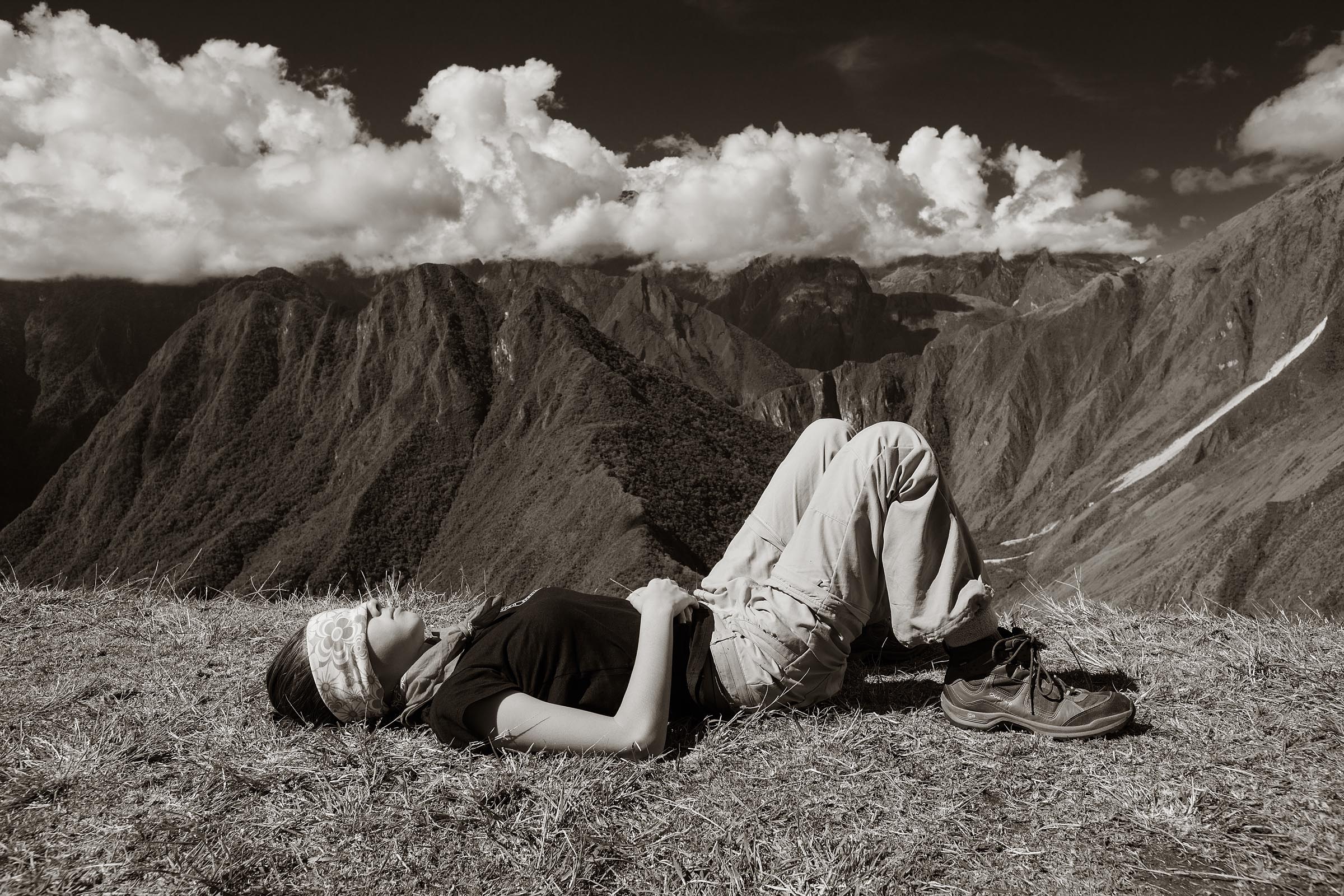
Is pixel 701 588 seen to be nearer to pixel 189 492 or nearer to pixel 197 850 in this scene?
pixel 197 850

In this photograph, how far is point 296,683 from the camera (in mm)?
3930

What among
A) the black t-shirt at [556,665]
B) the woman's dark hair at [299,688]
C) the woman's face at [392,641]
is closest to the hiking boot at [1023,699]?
the black t-shirt at [556,665]

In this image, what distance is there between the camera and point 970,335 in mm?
163750

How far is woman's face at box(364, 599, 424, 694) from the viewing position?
3.81m

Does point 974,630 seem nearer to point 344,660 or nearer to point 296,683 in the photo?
point 344,660

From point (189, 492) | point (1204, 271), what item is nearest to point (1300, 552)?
point (1204, 271)

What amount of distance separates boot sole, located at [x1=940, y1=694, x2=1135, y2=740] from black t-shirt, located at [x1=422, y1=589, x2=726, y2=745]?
1143 mm

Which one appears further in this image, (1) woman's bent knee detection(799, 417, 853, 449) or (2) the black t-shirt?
(1) woman's bent knee detection(799, 417, 853, 449)

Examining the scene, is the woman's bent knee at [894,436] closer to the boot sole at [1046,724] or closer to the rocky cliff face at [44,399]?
the boot sole at [1046,724]

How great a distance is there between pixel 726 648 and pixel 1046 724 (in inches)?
56.8

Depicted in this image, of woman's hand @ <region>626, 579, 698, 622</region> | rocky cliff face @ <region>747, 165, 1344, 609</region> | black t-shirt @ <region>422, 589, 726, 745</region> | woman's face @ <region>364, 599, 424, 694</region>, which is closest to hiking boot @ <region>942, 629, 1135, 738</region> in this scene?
black t-shirt @ <region>422, 589, 726, 745</region>

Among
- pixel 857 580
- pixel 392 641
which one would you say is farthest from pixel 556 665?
pixel 857 580

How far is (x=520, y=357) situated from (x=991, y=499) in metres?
64.1

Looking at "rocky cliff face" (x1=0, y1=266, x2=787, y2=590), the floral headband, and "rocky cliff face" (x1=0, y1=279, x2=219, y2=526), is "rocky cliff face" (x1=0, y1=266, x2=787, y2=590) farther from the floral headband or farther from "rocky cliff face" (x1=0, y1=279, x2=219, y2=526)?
"rocky cliff face" (x1=0, y1=279, x2=219, y2=526)
